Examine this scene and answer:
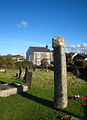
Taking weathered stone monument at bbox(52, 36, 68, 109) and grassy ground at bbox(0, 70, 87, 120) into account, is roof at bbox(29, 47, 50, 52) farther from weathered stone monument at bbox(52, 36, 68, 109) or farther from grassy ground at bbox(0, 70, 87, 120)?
weathered stone monument at bbox(52, 36, 68, 109)

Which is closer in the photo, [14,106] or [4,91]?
[14,106]

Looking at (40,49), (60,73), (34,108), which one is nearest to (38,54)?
(40,49)

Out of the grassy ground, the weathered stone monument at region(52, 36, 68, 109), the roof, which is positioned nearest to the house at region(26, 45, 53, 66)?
the roof

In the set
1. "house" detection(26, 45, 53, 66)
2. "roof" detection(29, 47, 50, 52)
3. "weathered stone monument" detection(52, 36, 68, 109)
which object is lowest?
"weathered stone monument" detection(52, 36, 68, 109)

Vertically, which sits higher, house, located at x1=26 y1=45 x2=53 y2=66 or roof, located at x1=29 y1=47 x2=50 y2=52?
roof, located at x1=29 y1=47 x2=50 y2=52

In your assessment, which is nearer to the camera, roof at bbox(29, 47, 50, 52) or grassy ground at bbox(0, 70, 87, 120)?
→ grassy ground at bbox(0, 70, 87, 120)

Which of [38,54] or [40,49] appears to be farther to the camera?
[40,49]

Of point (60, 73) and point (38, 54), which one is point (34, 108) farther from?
point (38, 54)

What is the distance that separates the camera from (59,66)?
755 cm

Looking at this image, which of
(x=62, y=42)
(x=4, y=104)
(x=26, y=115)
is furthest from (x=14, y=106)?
(x=62, y=42)

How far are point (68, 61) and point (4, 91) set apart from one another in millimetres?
27576

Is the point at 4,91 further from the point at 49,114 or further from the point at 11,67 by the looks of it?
the point at 11,67

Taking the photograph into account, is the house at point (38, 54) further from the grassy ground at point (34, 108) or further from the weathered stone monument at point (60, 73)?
the weathered stone monument at point (60, 73)

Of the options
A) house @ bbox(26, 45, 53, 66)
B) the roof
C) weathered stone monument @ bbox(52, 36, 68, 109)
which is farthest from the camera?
the roof
